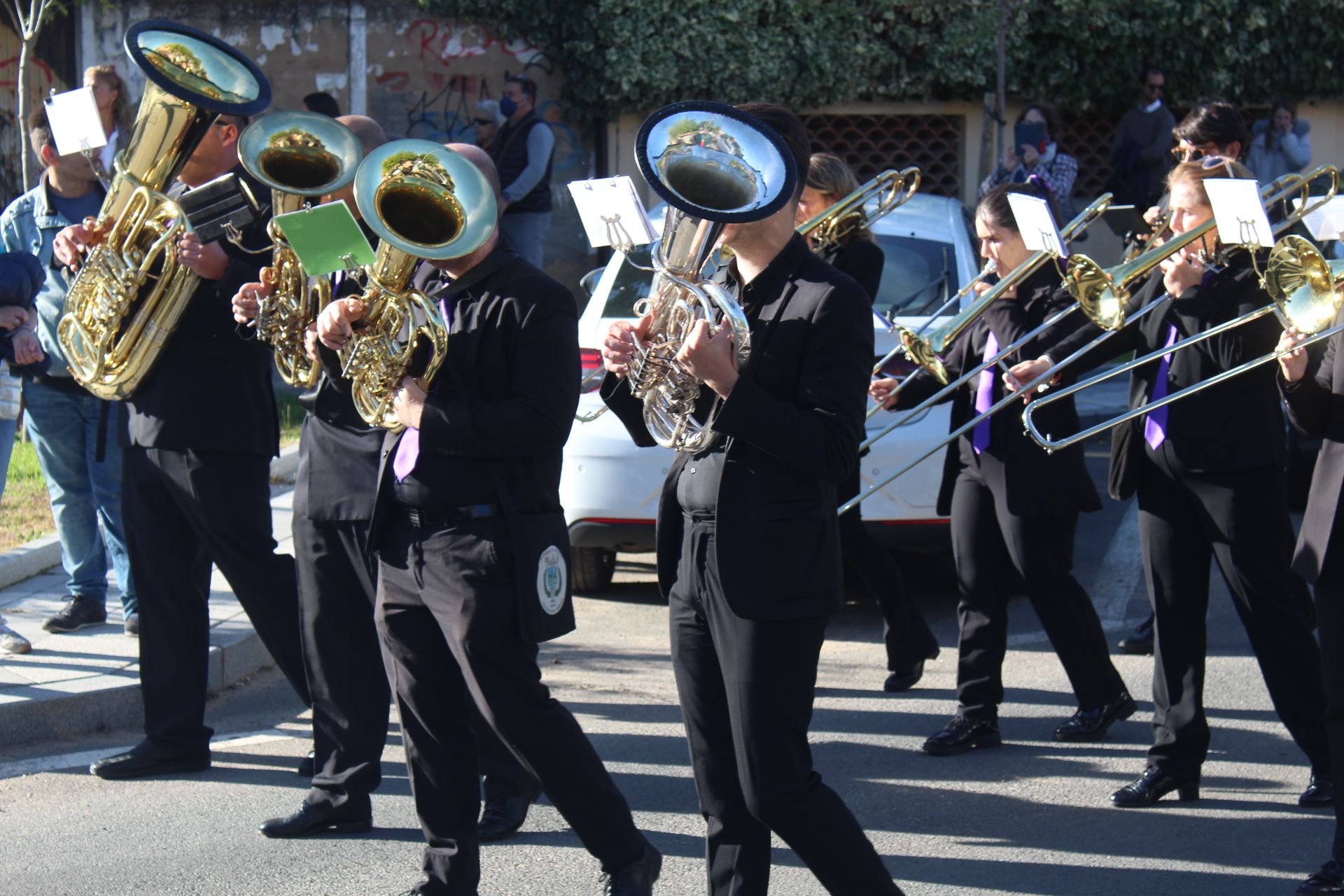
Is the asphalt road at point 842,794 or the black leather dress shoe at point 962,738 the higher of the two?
the black leather dress shoe at point 962,738

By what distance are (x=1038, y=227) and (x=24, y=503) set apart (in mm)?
5709

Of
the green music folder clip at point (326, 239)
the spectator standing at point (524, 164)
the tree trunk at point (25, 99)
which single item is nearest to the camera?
the green music folder clip at point (326, 239)

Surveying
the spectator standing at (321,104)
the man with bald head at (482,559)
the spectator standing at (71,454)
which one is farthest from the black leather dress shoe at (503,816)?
the spectator standing at (321,104)

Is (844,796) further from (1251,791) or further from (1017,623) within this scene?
(1017,623)

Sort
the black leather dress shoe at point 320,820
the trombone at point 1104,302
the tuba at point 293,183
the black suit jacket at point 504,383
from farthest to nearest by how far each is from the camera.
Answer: the trombone at point 1104,302 → the black leather dress shoe at point 320,820 → the tuba at point 293,183 → the black suit jacket at point 504,383

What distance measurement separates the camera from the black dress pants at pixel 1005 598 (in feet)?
16.3

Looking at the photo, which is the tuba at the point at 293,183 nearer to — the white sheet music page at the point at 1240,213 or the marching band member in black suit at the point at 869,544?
the marching band member in black suit at the point at 869,544

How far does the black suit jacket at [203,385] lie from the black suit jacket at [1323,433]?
2.77 m

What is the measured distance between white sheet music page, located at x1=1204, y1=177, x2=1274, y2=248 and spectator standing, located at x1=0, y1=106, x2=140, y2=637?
380cm

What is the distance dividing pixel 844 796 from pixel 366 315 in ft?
6.87

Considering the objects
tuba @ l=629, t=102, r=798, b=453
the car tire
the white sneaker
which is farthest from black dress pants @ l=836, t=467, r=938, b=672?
the white sneaker

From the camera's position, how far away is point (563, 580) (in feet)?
11.9

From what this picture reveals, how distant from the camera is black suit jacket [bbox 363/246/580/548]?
3502mm

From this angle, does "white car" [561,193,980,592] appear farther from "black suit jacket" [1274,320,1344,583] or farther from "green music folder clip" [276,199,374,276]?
"green music folder clip" [276,199,374,276]
